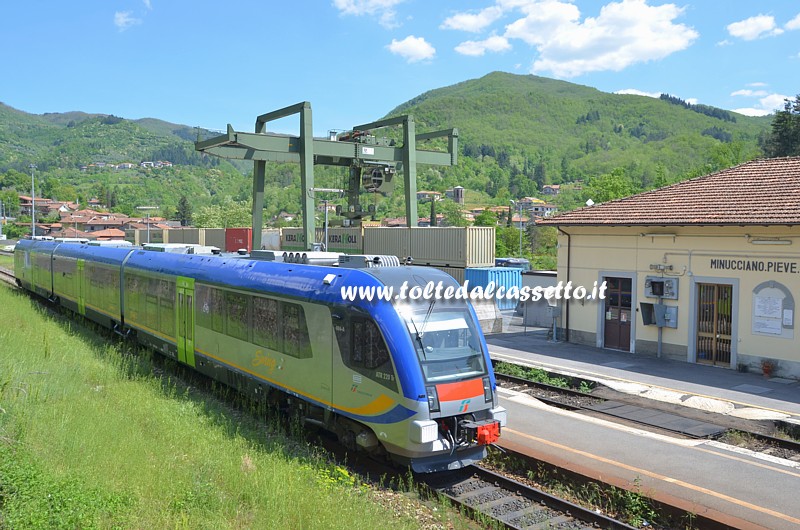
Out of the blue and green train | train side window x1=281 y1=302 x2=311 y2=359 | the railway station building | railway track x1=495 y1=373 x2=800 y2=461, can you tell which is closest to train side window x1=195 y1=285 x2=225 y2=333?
the blue and green train

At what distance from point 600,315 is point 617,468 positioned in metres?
11.6

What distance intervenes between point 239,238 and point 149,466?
34.1m

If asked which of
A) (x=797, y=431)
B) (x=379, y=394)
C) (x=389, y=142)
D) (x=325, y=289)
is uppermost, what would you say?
(x=389, y=142)

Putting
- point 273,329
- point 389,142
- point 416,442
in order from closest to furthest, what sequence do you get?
1. point 416,442
2. point 273,329
3. point 389,142

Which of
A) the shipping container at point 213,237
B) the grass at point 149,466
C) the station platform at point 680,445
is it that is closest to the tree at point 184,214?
the shipping container at point 213,237

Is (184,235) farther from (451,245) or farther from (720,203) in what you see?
(720,203)

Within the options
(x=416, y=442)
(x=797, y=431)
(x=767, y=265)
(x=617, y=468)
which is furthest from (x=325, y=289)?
(x=767, y=265)

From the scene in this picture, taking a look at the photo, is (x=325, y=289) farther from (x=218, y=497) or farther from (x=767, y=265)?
(x=767, y=265)

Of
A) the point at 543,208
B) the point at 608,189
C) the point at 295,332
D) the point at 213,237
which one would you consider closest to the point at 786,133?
the point at 608,189

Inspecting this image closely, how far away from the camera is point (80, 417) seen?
9.70 metres

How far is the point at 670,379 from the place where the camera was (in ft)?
52.6

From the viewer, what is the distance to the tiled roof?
1686 cm

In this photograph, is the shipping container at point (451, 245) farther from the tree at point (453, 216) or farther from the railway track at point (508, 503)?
the tree at point (453, 216)

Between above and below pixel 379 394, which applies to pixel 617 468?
below
